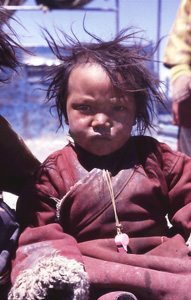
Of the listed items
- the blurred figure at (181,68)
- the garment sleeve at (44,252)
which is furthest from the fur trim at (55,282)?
the blurred figure at (181,68)

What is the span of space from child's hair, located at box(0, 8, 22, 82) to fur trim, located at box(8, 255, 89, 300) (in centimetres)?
56

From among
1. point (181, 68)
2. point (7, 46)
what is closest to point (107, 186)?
point (7, 46)

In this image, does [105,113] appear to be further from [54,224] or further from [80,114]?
[54,224]

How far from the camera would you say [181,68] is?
9.11 ft

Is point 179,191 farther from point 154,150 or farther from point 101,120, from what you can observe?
point 101,120

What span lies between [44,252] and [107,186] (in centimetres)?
25

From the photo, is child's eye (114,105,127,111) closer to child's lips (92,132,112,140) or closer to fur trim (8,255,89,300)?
child's lips (92,132,112,140)

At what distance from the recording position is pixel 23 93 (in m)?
9.26

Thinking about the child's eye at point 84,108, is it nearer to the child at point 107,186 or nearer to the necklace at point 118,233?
the child at point 107,186

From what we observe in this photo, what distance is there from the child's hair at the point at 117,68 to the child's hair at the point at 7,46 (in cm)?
13

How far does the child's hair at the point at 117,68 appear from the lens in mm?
1548

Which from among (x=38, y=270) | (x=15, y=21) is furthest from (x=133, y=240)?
(x=15, y=21)

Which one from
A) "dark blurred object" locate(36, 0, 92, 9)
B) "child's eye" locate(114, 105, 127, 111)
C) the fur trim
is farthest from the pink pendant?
"dark blurred object" locate(36, 0, 92, 9)

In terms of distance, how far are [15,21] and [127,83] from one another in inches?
13.3
